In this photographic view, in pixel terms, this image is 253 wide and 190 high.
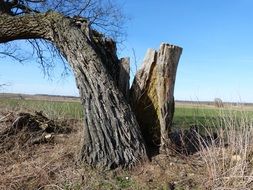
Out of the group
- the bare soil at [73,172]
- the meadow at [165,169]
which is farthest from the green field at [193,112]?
the bare soil at [73,172]

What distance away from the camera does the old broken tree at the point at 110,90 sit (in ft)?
20.5

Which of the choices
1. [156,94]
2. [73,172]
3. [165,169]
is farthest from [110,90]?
[165,169]

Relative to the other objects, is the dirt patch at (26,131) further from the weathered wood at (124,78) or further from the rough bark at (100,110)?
the weathered wood at (124,78)

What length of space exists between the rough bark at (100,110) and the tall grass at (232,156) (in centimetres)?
115

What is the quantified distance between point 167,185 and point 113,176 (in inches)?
34.2

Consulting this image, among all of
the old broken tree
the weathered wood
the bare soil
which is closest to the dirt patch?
the bare soil

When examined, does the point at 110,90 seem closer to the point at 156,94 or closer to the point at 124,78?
the point at 124,78

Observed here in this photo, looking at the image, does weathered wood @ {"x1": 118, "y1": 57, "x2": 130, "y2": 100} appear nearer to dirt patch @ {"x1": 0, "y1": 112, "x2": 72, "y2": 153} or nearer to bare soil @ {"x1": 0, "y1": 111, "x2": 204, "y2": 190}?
bare soil @ {"x1": 0, "y1": 111, "x2": 204, "y2": 190}

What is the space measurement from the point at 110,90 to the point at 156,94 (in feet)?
2.88

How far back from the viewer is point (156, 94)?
6.88 metres

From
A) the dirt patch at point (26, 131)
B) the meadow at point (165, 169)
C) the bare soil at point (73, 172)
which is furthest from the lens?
the dirt patch at point (26, 131)

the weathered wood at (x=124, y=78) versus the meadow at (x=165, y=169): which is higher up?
the weathered wood at (x=124, y=78)

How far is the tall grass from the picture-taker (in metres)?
5.45

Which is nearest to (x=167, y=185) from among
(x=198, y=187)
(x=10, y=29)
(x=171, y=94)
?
(x=198, y=187)
